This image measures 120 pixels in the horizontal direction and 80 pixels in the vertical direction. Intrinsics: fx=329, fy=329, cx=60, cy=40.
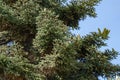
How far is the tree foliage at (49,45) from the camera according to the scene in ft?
31.5

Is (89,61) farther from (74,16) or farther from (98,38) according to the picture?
(74,16)

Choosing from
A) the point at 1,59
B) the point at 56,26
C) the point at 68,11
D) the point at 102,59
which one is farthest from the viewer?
the point at 68,11

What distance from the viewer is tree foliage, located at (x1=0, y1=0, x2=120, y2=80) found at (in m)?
9.61

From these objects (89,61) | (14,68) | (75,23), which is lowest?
(14,68)

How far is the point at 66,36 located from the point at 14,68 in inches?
78.7

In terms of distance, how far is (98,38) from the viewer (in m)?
11.4

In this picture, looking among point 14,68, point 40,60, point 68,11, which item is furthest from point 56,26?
point 68,11

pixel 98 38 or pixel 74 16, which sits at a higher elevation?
pixel 74 16

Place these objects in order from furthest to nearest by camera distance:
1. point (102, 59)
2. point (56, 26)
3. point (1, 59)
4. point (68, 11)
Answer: point (68, 11) < point (102, 59) < point (56, 26) < point (1, 59)

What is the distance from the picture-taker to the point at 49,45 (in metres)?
10.1

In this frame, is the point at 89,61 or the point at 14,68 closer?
the point at 14,68

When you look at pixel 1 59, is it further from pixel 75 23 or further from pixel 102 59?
pixel 75 23

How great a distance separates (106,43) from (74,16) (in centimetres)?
197

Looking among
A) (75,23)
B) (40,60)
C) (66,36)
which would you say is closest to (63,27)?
(66,36)
